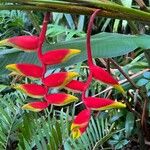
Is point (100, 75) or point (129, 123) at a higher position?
point (100, 75)

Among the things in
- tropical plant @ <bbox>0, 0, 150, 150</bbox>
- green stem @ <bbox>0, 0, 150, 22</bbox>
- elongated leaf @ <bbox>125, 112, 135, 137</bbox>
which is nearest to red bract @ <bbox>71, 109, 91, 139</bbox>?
tropical plant @ <bbox>0, 0, 150, 150</bbox>

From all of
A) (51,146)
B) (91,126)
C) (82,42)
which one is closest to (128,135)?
(91,126)

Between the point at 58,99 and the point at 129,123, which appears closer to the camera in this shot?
the point at 58,99

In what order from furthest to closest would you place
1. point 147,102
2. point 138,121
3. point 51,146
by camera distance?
1. point 138,121
2. point 147,102
3. point 51,146

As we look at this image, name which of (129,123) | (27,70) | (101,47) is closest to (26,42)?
(27,70)

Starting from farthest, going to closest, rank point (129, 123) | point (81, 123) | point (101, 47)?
point (129, 123)
point (101, 47)
point (81, 123)

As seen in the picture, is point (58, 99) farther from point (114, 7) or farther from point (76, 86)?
point (114, 7)

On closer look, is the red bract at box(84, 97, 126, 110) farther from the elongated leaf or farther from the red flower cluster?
the elongated leaf

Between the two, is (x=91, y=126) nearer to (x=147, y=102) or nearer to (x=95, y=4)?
(x=147, y=102)

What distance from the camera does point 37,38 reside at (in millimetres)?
417

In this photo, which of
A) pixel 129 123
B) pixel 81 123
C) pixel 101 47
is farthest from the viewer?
pixel 129 123

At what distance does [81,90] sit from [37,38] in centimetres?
7

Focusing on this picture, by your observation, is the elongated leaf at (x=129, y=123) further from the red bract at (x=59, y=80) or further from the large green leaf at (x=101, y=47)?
the red bract at (x=59, y=80)

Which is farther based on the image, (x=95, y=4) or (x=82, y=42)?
(x=82, y=42)
